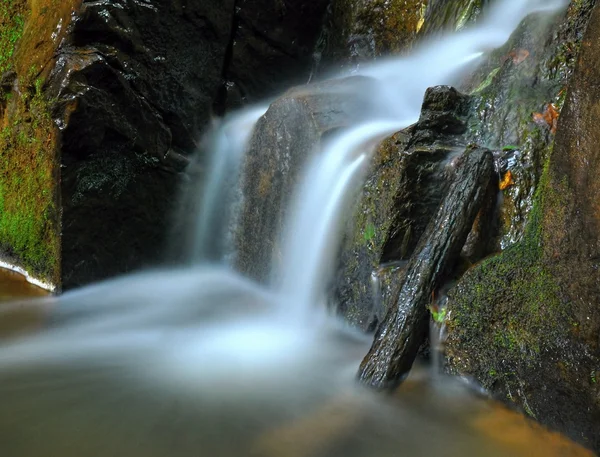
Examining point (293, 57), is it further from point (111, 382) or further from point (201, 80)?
point (111, 382)

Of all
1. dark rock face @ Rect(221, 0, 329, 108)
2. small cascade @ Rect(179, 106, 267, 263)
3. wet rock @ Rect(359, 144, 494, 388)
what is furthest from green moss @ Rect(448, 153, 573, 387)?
dark rock face @ Rect(221, 0, 329, 108)

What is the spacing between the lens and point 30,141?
5.16 metres

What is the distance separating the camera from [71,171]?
494cm

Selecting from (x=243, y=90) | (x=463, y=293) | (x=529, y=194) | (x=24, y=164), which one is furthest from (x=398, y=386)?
(x=243, y=90)

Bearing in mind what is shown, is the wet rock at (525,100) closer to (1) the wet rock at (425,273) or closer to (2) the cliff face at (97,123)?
(1) the wet rock at (425,273)

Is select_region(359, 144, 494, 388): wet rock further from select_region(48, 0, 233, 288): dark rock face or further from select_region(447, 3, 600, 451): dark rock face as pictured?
select_region(48, 0, 233, 288): dark rock face

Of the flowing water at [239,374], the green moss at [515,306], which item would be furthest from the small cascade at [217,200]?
the green moss at [515,306]

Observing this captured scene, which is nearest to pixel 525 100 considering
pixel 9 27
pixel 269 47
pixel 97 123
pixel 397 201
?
pixel 397 201

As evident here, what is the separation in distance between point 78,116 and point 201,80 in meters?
1.98

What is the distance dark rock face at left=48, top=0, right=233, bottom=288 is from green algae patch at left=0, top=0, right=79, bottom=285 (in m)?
0.17

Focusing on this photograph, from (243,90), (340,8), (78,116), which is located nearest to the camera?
(78,116)

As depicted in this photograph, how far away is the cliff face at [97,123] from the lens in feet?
16.0

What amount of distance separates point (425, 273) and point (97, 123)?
3741mm

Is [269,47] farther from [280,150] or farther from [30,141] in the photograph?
[30,141]
